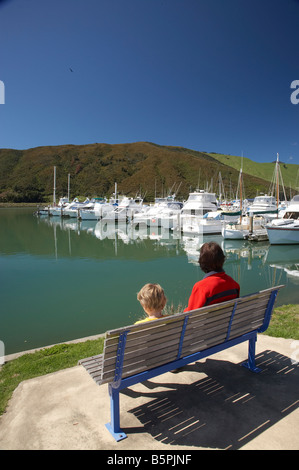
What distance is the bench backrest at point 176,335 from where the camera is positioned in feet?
9.45

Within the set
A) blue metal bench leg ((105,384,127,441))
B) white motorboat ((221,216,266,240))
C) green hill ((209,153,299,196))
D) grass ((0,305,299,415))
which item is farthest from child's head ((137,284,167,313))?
green hill ((209,153,299,196))

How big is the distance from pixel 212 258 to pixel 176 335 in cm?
105

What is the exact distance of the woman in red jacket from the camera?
146 inches

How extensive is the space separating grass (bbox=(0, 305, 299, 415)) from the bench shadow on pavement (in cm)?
146

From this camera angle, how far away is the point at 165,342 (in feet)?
10.6

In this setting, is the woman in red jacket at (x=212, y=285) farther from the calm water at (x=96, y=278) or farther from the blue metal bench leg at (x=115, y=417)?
the calm water at (x=96, y=278)

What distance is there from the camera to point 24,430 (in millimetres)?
3170

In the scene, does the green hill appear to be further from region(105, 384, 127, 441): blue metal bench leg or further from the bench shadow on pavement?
region(105, 384, 127, 441): blue metal bench leg

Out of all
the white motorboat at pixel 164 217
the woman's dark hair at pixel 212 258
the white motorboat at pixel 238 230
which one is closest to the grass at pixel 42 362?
the woman's dark hair at pixel 212 258

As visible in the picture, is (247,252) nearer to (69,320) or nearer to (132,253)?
(132,253)

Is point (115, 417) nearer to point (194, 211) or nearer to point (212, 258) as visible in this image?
point (212, 258)
